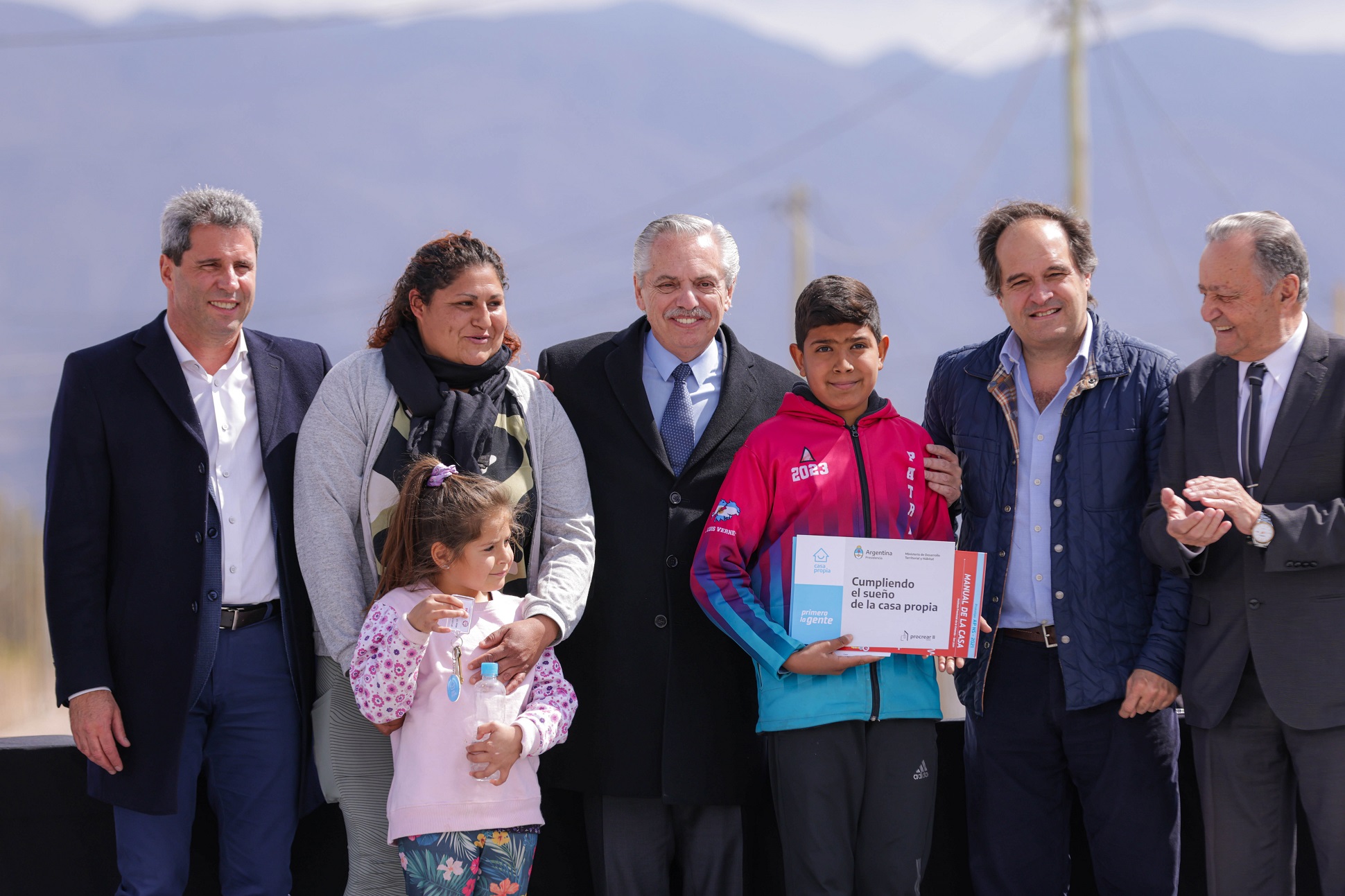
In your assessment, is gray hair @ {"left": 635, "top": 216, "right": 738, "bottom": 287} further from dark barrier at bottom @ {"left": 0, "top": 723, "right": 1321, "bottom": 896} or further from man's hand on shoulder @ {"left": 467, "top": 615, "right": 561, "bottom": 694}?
dark barrier at bottom @ {"left": 0, "top": 723, "right": 1321, "bottom": 896}

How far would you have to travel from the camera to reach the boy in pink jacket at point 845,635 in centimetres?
313

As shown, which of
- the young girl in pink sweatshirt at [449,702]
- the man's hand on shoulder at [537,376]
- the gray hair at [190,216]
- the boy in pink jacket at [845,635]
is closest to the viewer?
the young girl in pink sweatshirt at [449,702]

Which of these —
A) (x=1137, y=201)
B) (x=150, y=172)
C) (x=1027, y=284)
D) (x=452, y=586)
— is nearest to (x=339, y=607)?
(x=452, y=586)

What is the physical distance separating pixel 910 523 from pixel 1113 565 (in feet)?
1.88

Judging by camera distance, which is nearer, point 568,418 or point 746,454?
point 746,454

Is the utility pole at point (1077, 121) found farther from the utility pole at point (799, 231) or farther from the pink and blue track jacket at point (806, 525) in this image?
the pink and blue track jacket at point (806, 525)

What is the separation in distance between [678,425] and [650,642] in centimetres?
64

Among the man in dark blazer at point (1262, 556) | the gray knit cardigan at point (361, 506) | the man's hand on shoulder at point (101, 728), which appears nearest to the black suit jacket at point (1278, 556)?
the man in dark blazer at point (1262, 556)

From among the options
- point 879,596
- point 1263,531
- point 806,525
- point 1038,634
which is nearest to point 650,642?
point 806,525

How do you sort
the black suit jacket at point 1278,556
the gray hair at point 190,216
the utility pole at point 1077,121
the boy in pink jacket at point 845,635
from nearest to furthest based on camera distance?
the black suit jacket at point 1278,556, the boy in pink jacket at point 845,635, the gray hair at point 190,216, the utility pole at point 1077,121

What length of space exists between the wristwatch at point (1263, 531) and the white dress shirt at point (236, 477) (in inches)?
100

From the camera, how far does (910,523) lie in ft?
10.9

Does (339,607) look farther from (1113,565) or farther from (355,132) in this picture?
(355,132)

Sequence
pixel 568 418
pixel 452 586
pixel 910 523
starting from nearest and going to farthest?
pixel 452 586 → pixel 910 523 → pixel 568 418
